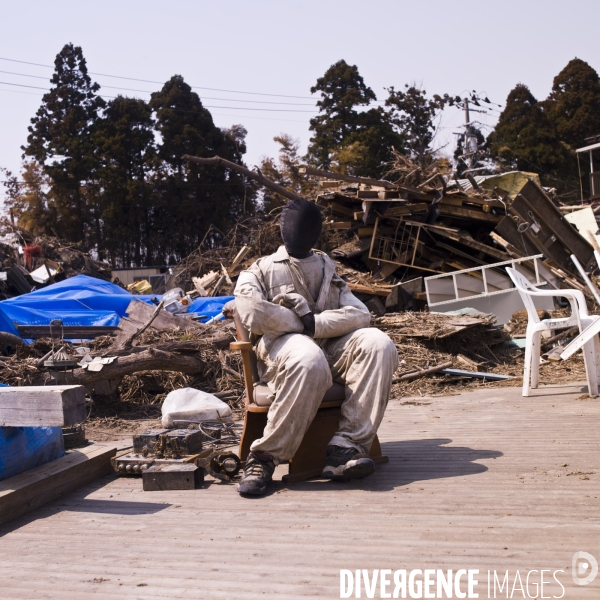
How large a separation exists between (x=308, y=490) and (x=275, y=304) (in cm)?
103

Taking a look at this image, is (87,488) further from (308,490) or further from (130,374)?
(130,374)

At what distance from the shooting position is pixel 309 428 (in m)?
4.05

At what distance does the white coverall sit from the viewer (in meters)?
3.79

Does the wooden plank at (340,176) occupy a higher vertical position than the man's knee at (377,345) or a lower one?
higher

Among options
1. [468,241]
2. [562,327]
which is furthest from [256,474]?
[468,241]

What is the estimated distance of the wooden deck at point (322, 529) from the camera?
2490 millimetres

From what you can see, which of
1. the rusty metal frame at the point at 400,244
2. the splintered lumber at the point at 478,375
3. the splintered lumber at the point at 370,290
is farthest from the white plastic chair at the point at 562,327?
the rusty metal frame at the point at 400,244

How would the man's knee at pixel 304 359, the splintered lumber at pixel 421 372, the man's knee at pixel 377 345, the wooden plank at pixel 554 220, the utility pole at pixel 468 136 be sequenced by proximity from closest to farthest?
the man's knee at pixel 304 359, the man's knee at pixel 377 345, the splintered lumber at pixel 421 372, the wooden plank at pixel 554 220, the utility pole at pixel 468 136

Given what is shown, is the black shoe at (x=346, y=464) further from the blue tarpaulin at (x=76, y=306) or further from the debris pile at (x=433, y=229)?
the debris pile at (x=433, y=229)

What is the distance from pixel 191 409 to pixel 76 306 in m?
7.28

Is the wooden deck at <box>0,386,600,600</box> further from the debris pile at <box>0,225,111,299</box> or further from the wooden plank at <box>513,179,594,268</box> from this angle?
the debris pile at <box>0,225,111,299</box>

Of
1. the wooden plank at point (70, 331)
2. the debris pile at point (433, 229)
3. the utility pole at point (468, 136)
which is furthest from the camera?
the utility pole at point (468, 136)

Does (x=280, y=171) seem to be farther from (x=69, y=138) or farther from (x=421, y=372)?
(x=421, y=372)

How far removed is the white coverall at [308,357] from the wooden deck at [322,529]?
295 millimetres
